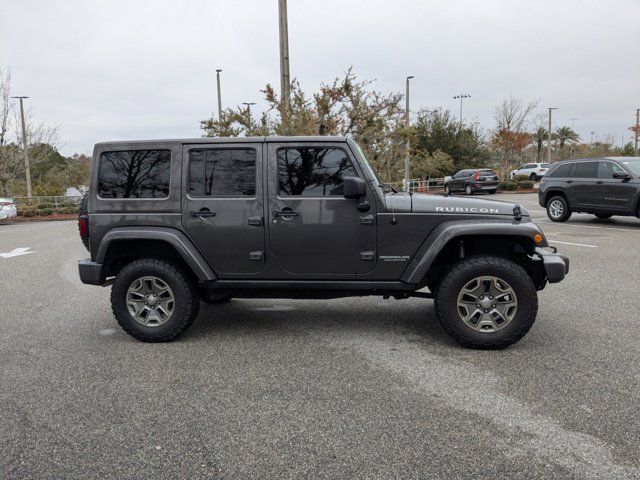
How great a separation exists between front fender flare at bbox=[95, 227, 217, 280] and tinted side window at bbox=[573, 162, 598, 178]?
480 inches

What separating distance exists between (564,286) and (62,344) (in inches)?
239

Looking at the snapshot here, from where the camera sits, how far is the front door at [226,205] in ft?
15.8

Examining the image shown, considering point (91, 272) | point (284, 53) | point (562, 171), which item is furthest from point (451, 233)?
point (562, 171)

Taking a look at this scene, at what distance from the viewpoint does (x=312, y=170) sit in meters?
4.81

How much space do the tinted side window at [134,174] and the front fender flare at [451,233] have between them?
237 centimetres

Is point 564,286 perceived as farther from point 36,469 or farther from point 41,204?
point 41,204

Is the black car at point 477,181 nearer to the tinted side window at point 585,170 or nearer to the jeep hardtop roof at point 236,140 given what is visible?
the tinted side window at point 585,170

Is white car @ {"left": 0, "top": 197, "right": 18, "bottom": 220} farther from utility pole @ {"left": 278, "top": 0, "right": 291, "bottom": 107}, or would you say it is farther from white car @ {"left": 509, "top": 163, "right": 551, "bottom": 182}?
white car @ {"left": 509, "top": 163, "right": 551, "bottom": 182}

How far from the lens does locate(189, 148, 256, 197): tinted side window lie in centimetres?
486

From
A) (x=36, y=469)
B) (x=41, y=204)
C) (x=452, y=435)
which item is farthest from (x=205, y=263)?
(x=41, y=204)

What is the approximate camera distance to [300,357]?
4516 mm

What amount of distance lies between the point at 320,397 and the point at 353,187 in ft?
5.71

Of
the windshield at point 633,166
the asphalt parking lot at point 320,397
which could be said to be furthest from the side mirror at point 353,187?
the windshield at point 633,166

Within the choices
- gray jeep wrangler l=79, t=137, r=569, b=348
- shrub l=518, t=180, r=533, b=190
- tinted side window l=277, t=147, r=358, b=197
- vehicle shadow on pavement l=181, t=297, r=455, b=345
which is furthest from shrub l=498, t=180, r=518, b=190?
tinted side window l=277, t=147, r=358, b=197
